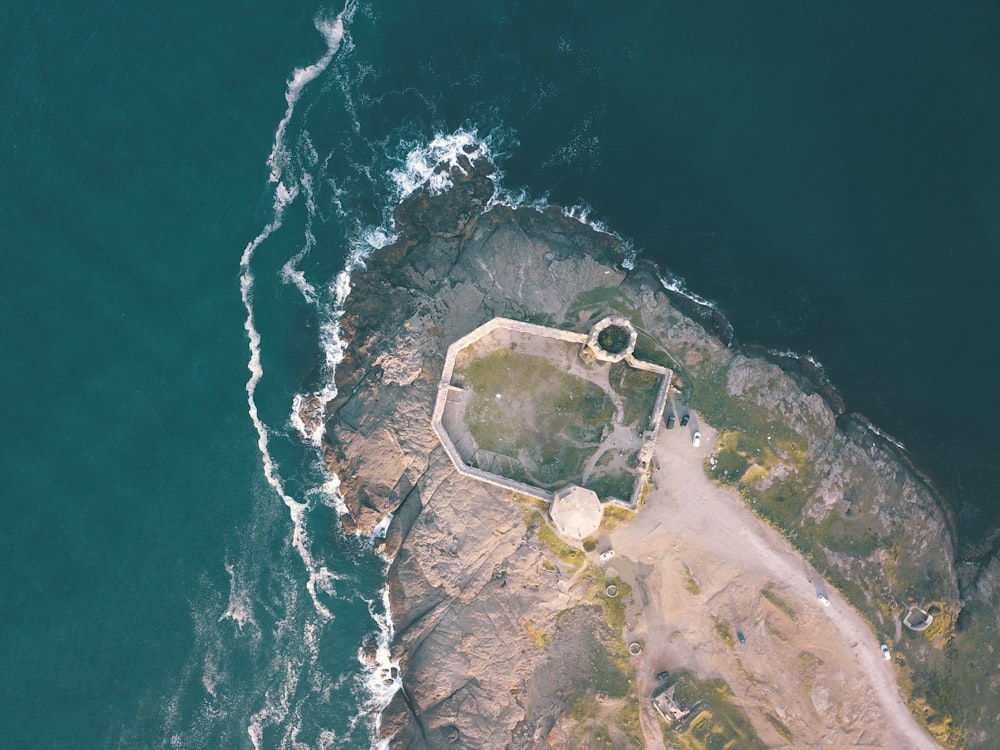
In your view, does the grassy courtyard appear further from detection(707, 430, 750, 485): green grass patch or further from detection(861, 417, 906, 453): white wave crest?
detection(861, 417, 906, 453): white wave crest

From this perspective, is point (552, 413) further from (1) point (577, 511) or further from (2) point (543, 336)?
(1) point (577, 511)

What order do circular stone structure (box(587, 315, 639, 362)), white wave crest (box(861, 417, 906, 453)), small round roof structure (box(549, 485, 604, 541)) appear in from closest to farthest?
small round roof structure (box(549, 485, 604, 541))
circular stone structure (box(587, 315, 639, 362))
white wave crest (box(861, 417, 906, 453))

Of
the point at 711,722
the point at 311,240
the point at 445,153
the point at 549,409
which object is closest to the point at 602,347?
the point at 549,409

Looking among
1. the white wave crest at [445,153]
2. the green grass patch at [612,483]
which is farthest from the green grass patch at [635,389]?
the white wave crest at [445,153]

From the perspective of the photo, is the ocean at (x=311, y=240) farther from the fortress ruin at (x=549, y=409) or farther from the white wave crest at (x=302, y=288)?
the fortress ruin at (x=549, y=409)

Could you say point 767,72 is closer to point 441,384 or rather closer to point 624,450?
point 624,450

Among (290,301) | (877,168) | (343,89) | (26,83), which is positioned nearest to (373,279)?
(290,301)

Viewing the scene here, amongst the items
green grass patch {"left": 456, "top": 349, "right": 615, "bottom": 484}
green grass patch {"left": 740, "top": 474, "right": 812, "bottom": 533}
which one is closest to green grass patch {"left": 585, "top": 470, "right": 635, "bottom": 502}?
green grass patch {"left": 456, "top": 349, "right": 615, "bottom": 484}
